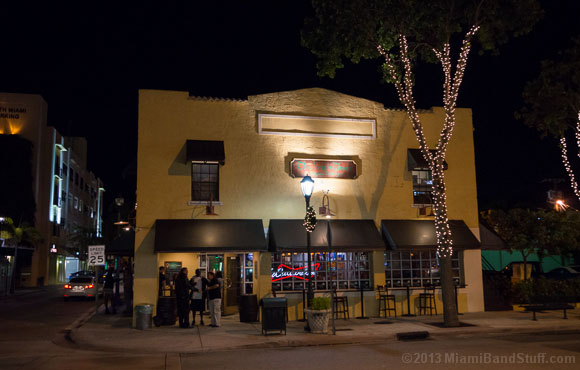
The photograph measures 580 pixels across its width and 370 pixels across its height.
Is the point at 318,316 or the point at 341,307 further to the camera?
the point at 341,307

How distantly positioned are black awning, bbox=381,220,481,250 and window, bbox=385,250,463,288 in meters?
0.96

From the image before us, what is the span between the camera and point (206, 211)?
17.1m

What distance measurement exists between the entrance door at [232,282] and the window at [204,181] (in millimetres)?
2705

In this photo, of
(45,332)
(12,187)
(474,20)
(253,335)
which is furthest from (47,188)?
(474,20)

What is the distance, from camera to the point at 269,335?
13844 millimetres

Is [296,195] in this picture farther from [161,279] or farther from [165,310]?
[161,279]

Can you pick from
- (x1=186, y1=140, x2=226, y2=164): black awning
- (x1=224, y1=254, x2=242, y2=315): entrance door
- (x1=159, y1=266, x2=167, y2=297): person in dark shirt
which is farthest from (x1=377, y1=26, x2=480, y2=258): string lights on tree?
(x1=159, y1=266, x2=167, y2=297): person in dark shirt

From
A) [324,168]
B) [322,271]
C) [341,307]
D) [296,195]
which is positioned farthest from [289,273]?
[324,168]

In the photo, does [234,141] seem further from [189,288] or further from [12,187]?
[12,187]

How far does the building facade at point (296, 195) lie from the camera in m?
16.8

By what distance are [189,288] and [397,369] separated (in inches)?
324

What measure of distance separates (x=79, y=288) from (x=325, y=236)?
57.4ft

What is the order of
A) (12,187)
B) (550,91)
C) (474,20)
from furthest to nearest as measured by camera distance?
(12,187) → (550,91) → (474,20)

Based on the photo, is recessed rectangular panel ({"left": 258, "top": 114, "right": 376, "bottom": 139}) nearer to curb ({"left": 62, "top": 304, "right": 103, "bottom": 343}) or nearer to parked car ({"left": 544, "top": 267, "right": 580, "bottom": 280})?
curb ({"left": 62, "top": 304, "right": 103, "bottom": 343})
